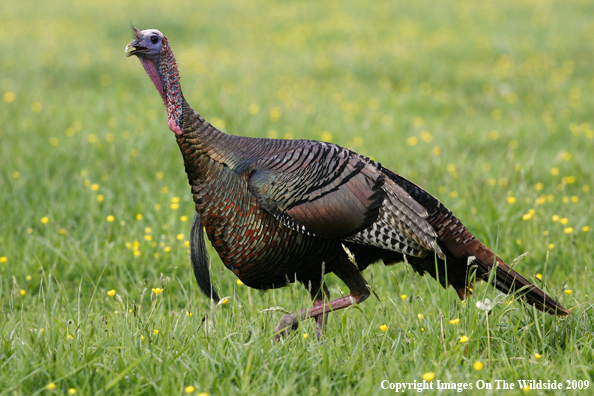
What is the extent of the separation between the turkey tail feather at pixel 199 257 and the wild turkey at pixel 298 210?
393 mm

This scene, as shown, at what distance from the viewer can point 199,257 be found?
3611 millimetres

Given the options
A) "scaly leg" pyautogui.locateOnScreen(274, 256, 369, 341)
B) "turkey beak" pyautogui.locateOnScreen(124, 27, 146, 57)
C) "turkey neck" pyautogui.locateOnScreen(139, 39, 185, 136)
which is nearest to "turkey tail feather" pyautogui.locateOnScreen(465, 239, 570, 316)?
"scaly leg" pyautogui.locateOnScreen(274, 256, 369, 341)

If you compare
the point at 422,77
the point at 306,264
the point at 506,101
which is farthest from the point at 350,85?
the point at 306,264

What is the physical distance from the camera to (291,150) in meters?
3.27

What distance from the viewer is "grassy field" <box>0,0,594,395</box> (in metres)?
2.71

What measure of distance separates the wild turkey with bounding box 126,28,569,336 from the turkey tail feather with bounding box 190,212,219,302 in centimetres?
39

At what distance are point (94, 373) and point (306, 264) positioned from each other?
119 cm

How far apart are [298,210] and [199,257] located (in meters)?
0.82

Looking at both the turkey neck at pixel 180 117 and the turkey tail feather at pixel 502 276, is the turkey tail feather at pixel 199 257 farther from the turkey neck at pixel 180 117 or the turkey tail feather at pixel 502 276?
the turkey tail feather at pixel 502 276

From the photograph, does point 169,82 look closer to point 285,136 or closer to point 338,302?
point 338,302

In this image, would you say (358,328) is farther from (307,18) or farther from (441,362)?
(307,18)

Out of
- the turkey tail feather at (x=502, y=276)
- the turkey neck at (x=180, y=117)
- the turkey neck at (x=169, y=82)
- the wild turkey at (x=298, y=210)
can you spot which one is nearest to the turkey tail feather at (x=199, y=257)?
the wild turkey at (x=298, y=210)

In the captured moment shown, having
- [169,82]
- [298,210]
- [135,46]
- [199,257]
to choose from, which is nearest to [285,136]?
[199,257]

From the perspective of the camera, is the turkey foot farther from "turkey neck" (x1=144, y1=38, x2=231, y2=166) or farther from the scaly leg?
"turkey neck" (x1=144, y1=38, x2=231, y2=166)
